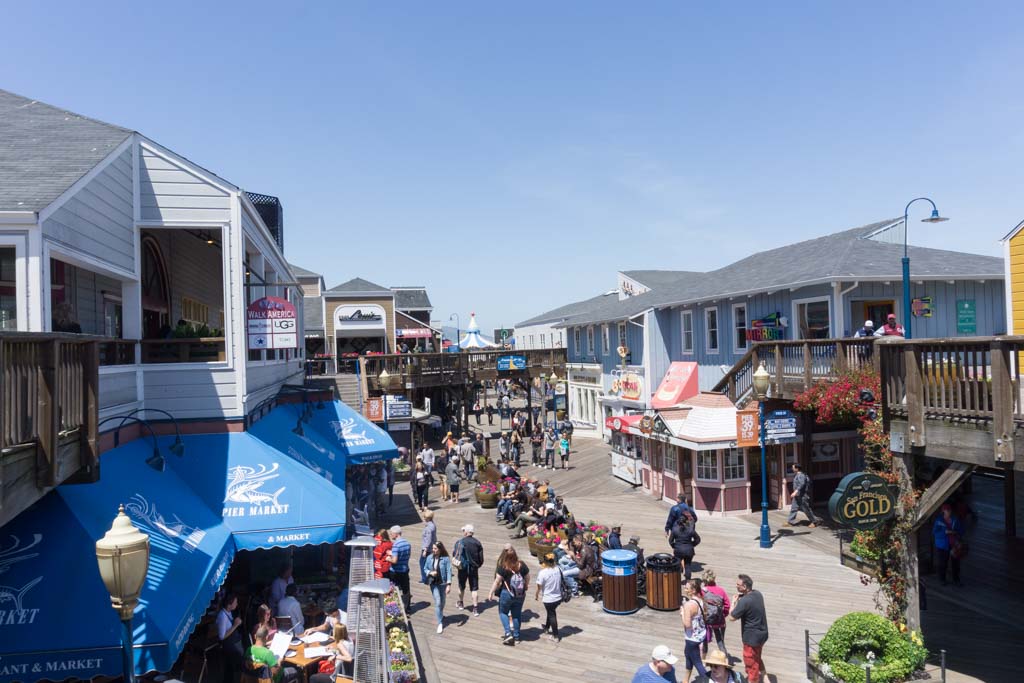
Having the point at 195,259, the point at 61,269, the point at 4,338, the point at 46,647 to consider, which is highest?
the point at 195,259

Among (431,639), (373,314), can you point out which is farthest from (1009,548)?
(373,314)

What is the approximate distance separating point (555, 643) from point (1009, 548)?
39.5 feet

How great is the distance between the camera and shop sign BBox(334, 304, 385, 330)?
4262 cm

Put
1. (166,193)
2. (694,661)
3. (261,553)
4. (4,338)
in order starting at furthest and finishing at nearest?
(261,553), (166,193), (694,661), (4,338)

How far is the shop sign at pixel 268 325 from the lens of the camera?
40.8 ft

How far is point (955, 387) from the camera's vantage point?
879cm

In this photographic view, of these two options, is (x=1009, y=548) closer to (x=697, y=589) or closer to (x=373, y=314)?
(x=697, y=589)

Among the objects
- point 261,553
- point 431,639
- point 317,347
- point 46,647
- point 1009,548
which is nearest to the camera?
point 46,647

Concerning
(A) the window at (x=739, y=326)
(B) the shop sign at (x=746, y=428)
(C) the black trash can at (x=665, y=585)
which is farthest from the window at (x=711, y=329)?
(C) the black trash can at (x=665, y=585)

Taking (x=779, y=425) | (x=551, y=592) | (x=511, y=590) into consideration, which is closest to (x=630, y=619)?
(x=551, y=592)

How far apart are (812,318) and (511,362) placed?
19.1 metres

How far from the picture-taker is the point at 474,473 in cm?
2691

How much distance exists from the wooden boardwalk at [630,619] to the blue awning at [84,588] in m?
4.35

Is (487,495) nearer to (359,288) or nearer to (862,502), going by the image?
(862,502)
